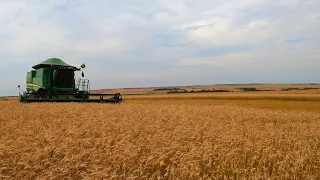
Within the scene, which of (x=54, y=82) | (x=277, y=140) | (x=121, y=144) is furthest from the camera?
(x=54, y=82)

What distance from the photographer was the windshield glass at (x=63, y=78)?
24391mm

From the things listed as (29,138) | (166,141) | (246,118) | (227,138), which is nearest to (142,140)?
(166,141)

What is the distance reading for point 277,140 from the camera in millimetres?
7566

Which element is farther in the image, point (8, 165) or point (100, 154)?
point (100, 154)

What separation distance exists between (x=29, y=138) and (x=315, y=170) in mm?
5286

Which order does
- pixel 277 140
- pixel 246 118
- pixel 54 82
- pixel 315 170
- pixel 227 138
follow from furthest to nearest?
pixel 54 82 → pixel 246 118 → pixel 277 140 → pixel 227 138 → pixel 315 170

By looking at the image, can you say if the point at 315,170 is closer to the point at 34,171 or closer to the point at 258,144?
the point at 258,144

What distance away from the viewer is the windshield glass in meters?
24.4

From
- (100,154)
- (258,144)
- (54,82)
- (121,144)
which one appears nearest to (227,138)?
(258,144)

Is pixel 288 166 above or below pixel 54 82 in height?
below

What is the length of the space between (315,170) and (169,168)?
7.90 feet

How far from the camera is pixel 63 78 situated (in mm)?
24656

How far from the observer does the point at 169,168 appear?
504 cm

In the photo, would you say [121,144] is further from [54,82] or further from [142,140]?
[54,82]
